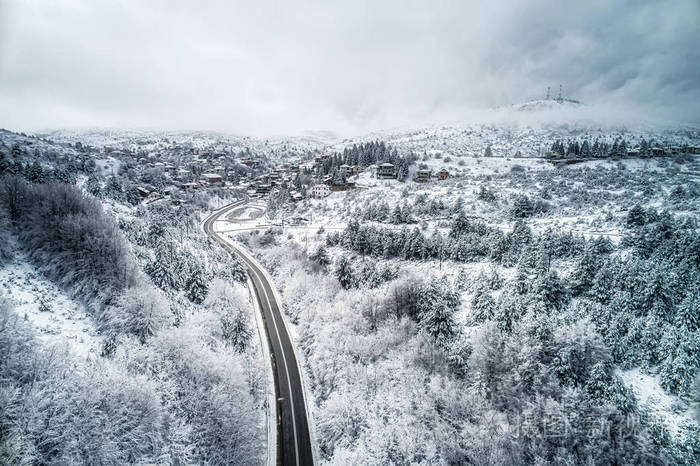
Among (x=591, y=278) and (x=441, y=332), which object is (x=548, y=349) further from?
(x=591, y=278)

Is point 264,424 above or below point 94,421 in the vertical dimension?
below

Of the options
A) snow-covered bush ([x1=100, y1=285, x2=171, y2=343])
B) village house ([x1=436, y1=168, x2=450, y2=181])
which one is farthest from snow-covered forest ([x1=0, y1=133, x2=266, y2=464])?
village house ([x1=436, y1=168, x2=450, y2=181])

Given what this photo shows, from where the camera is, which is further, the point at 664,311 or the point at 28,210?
the point at 28,210

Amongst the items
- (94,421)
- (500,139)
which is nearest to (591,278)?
(94,421)

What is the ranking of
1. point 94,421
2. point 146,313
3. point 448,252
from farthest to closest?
1. point 448,252
2. point 146,313
3. point 94,421

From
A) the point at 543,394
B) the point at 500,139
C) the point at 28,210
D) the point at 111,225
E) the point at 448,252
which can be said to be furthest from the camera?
the point at 500,139

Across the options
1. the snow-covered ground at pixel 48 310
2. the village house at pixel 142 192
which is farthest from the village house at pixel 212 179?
the snow-covered ground at pixel 48 310

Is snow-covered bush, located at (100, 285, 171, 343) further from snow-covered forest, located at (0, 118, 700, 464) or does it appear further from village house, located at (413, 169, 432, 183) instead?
village house, located at (413, 169, 432, 183)

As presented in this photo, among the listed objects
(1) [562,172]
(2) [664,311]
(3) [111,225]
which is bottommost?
(2) [664,311]
